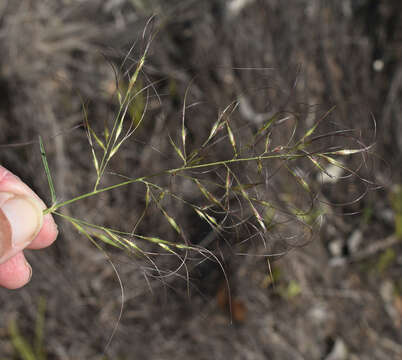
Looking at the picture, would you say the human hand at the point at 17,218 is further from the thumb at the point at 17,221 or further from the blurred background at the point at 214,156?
the blurred background at the point at 214,156

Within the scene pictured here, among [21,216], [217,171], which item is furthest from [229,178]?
[21,216]

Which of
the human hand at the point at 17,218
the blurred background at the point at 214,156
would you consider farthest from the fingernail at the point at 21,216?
the blurred background at the point at 214,156

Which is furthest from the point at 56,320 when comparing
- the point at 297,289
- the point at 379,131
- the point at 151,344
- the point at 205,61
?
the point at 379,131

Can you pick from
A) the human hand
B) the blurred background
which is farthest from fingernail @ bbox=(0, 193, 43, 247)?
the blurred background

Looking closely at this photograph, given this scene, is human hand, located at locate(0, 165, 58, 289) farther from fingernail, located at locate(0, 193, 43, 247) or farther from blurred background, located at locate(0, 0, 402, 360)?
blurred background, located at locate(0, 0, 402, 360)

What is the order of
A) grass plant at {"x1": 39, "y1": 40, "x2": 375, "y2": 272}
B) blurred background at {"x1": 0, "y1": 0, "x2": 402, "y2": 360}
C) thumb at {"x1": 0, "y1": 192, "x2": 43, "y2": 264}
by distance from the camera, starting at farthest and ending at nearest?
blurred background at {"x1": 0, "y1": 0, "x2": 402, "y2": 360} < thumb at {"x1": 0, "y1": 192, "x2": 43, "y2": 264} < grass plant at {"x1": 39, "y1": 40, "x2": 375, "y2": 272}

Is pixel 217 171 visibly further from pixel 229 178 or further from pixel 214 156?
pixel 214 156

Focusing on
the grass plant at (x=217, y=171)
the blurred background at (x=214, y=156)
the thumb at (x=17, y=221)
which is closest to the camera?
the grass plant at (x=217, y=171)
